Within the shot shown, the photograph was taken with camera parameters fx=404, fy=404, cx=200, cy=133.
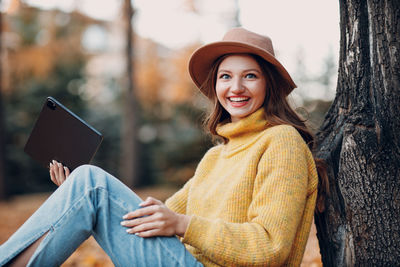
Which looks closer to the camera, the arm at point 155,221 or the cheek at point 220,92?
the arm at point 155,221

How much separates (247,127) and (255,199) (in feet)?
1.51

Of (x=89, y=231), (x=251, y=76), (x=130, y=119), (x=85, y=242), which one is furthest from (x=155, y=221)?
(x=130, y=119)

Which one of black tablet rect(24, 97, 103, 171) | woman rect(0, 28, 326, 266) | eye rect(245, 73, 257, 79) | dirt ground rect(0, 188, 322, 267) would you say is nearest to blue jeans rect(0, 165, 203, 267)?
woman rect(0, 28, 326, 266)

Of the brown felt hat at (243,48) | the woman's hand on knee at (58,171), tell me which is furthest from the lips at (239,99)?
the woman's hand on knee at (58,171)

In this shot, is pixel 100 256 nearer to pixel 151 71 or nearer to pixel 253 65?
pixel 253 65

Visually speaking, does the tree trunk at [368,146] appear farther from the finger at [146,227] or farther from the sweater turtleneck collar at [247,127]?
the finger at [146,227]

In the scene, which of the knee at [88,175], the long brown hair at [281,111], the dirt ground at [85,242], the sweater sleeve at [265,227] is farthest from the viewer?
the dirt ground at [85,242]

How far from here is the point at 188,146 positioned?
913 cm

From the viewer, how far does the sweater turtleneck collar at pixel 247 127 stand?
202cm

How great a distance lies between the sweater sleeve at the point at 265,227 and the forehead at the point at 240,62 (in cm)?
55

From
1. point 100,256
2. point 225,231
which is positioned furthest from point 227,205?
point 100,256

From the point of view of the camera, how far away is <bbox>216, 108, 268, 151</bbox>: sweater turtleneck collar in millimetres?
2018

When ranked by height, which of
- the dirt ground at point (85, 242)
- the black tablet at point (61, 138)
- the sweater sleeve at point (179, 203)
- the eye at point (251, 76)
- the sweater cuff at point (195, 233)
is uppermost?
the eye at point (251, 76)

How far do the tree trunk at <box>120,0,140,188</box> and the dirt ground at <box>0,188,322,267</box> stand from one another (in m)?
0.66
